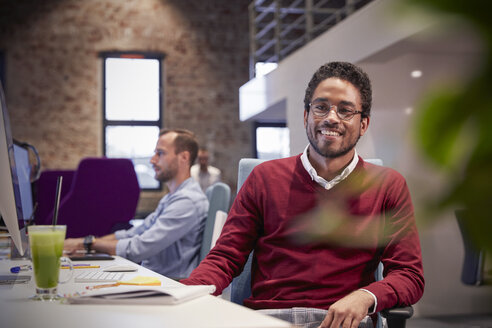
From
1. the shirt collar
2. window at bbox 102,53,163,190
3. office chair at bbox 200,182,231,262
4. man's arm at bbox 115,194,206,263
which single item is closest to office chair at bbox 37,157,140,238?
man's arm at bbox 115,194,206,263

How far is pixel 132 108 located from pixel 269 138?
216 cm

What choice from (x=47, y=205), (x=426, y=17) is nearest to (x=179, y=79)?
(x=47, y=205)

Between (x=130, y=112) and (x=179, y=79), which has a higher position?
(x=179, y=79)

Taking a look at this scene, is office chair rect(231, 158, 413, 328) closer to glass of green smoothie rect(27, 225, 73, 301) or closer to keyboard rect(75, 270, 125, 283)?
keyboard rect(75, 270, 125, 283)

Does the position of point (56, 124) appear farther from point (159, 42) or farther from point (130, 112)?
point (159, 42)

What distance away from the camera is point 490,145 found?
13cm

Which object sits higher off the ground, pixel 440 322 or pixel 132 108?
pixel 132 108

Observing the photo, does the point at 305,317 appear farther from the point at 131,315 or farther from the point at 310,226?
the point at 131,315

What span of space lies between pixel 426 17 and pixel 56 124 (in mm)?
8086

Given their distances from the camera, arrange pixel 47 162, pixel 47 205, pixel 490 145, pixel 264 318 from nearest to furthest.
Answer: pixel 490 145
pixel 264 318
pixel 47 205
pixel 47 162

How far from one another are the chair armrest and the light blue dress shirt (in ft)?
3.65

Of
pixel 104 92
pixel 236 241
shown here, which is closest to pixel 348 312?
pixel 236 241

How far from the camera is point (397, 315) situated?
1202mm

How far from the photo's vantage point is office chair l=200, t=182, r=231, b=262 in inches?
82.1
